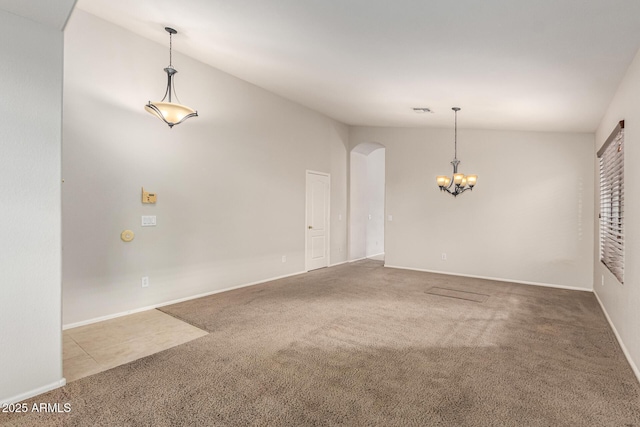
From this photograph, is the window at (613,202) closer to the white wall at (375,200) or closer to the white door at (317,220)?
the white door at (317,220)

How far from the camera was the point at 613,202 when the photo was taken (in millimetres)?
3926

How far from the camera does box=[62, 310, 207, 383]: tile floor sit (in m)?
2.72

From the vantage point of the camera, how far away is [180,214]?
4492 millimetres

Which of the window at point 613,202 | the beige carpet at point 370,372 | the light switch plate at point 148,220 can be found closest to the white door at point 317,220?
the beige carpet at point 370,372

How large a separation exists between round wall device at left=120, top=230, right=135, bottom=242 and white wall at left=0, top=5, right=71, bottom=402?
5.35ft

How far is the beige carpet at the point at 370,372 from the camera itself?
2068mm

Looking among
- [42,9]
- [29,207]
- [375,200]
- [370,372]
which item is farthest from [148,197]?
[375,200]

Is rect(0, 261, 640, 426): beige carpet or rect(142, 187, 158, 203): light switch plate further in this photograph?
rect(142, 187, 158, 203): light switch plate

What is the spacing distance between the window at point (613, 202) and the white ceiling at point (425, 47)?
0.54 m

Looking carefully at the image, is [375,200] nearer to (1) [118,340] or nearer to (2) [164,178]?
(2) [164,178]

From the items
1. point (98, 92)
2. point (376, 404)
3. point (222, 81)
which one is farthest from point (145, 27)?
point (376, 404)

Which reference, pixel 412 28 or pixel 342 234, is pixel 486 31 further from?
pixel 342 234

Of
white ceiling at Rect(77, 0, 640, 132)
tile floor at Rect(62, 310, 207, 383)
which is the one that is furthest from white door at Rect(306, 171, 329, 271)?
tile floor at Rect(62, 310, 207, 383)

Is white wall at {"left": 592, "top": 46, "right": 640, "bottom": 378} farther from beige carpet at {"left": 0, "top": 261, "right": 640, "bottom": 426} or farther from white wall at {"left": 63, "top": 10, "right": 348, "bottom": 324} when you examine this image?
white wall at {"left": 63, "top": 10, "right": 348, "bottom": 324}
